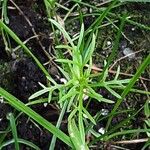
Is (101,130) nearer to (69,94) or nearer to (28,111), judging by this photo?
(69,94)

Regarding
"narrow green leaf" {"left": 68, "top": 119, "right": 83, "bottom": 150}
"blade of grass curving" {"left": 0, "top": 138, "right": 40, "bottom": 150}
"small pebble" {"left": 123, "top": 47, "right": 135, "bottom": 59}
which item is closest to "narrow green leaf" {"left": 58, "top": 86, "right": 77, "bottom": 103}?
"narrow green leaf" {"left": 68, "top": 119, "right": 83, "bottom": 150}

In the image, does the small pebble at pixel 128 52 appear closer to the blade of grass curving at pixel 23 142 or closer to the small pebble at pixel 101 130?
the small pebble at pixel 101 130

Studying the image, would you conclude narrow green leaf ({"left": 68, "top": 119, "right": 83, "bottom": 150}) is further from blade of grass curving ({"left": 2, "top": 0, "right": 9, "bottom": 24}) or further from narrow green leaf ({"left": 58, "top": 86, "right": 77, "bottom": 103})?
blade of grass curving ({"left": 2, "top": 0, "right": 9, "bottom": 24})

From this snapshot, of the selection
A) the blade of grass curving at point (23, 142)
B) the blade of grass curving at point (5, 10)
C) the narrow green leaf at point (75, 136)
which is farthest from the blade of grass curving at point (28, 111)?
the blade of grass curving at point (5, 10)

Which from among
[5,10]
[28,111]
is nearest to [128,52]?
[5,10]

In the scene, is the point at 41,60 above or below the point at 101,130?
above

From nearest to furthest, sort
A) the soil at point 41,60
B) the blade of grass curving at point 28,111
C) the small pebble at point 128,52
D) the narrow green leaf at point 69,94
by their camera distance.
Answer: the blade of grass curving at point 28,111
the narrow green leaf at point 69,94
the soil at point 41,60
the small pebble at point 128,52

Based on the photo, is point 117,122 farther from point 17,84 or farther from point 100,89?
point 17,84

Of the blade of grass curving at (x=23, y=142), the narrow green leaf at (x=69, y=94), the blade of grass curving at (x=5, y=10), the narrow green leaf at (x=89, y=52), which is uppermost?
the blade of grass curving at (x=5, y=10)

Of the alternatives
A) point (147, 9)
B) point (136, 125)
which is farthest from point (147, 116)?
point (147, 9)
